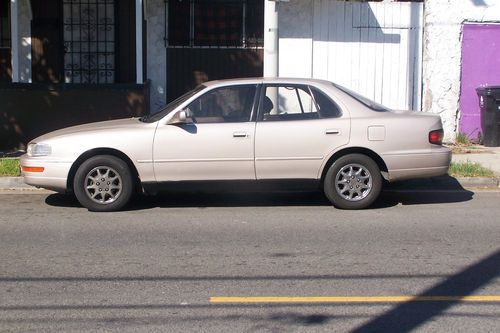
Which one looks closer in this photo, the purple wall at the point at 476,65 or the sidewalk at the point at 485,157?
the sidewalk at the point at 485,157

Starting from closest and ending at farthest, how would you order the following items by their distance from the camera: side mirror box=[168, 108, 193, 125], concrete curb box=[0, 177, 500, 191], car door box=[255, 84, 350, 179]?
side mirror box=[168, 108, 193, 125] → car door box=[255, 84, 350, 179] → concrete curb box=[0, 177, 500, 191]

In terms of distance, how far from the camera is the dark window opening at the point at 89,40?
14898 mm

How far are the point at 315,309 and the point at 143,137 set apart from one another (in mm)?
4099

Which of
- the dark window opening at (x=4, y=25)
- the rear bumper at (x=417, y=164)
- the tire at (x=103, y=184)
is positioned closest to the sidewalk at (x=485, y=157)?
the rear bumper at (x=417, y=164)

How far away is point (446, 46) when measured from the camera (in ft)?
48.5

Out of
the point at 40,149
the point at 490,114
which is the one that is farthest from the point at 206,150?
the point at 490,114

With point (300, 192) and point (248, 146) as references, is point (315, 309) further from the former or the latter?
point (300, 192)

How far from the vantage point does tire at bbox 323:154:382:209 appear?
30.6 ft

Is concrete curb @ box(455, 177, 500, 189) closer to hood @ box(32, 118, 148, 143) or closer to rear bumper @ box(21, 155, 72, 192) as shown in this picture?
hood @ box(32, 118, 148, 143)

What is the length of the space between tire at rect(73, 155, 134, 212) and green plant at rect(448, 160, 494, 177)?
4.99m

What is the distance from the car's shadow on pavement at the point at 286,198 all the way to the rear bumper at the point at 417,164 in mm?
585

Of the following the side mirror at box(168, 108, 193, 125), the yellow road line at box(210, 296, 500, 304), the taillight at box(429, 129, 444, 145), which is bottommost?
the yellow road line at box(210, 296, 500, 304)

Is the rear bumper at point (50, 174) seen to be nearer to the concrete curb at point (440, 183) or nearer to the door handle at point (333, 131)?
the concrete curb at point (440, 183)

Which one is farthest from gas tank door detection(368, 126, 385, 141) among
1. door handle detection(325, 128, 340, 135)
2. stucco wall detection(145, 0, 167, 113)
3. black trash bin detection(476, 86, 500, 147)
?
stucco wall detection(145, 0, 167, 113)
